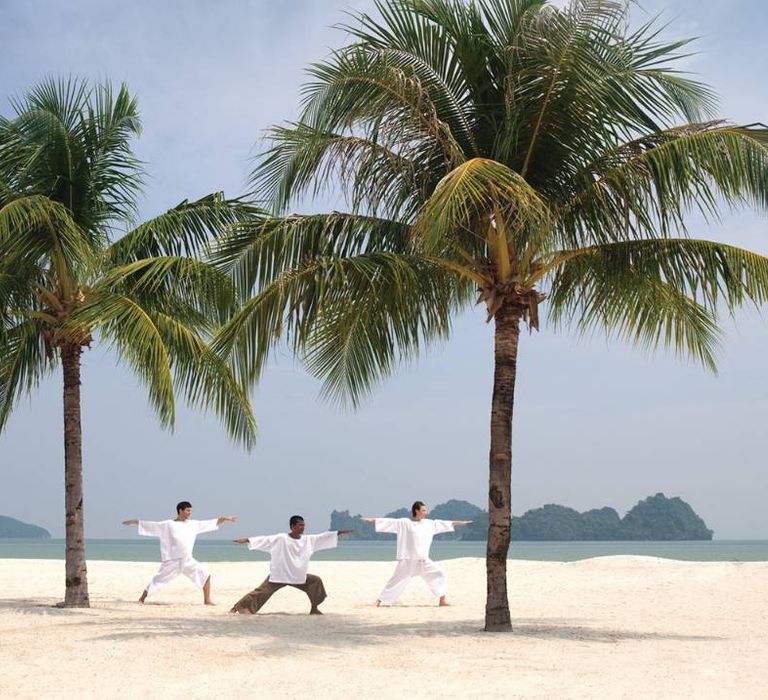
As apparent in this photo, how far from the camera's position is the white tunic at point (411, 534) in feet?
48.7

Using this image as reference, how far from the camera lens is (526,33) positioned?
11438 millimetres

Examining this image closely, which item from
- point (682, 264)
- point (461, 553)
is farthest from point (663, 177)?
point (461, 553)

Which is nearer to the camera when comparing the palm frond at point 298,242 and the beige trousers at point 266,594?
the palm frond at point 298,242

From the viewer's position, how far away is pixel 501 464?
11.6 meters

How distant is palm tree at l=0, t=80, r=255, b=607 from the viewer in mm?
13531

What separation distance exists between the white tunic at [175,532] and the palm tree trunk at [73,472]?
966mm

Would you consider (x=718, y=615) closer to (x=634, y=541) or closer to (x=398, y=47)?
(x=398, y=47)

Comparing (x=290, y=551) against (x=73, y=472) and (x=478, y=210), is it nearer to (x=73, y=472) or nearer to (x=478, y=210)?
(x=73, y=472)

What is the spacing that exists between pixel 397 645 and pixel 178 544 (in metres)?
5.45

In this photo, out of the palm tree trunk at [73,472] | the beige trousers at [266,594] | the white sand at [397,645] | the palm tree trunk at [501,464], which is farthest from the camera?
the palm tree trunk at [73,472]

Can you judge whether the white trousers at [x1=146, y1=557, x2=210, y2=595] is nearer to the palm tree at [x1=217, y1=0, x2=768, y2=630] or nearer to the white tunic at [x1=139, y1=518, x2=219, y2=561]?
the white tunic at [x1=139, y1=518, x2=219, y2=561]

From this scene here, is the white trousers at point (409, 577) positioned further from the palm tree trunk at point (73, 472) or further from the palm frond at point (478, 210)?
the palm frond at point (478, 210)

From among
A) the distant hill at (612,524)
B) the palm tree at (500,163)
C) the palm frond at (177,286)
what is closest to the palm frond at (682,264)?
the palm tree at (500,163)

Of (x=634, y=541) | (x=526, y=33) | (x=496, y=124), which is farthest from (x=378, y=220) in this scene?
(x=634, y=541)
